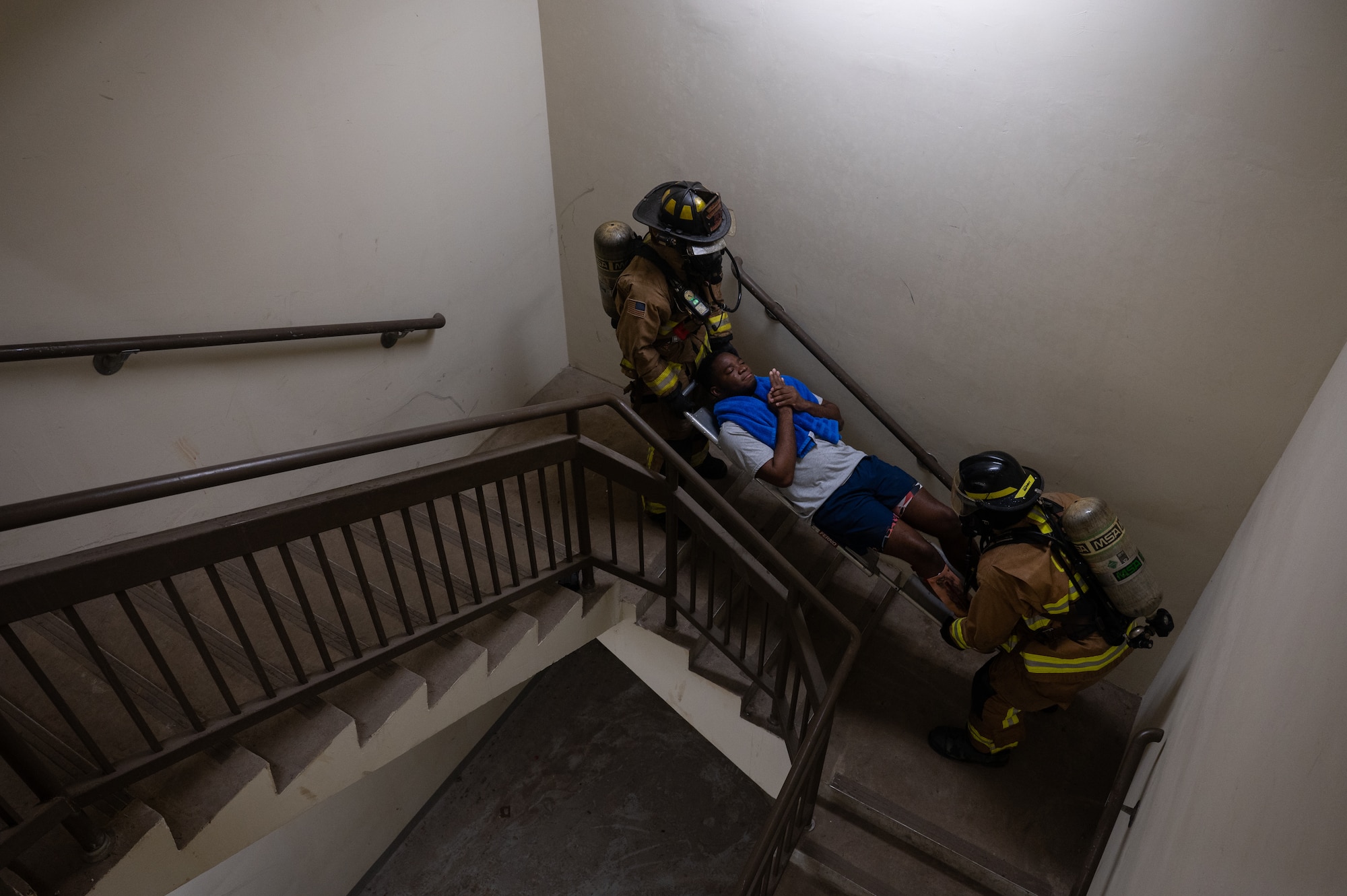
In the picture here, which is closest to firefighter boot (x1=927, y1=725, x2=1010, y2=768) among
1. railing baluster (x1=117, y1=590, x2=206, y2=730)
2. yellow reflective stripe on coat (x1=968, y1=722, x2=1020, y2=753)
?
yellow reflective stripe on coat (x1=968, y1=722, x2=1020, y2=753)

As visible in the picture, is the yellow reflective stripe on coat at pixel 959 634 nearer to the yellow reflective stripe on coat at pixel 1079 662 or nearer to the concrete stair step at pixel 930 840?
the yellow reflective stripe on coat at pixel 1079 662

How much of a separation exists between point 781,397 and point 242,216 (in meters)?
2.63

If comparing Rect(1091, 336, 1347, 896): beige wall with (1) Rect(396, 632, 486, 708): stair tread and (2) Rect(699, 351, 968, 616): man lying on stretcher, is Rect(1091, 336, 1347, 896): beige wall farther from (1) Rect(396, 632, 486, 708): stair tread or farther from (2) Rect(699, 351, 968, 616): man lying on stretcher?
(1) Rect(396, 632, 486, 708): stair tread

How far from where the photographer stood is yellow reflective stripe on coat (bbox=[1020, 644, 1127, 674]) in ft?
11.1

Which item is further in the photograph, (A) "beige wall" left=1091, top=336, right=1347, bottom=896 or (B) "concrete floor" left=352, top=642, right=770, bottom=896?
(B) "concrete floor" left=352, top=642, right=770, bottom=896

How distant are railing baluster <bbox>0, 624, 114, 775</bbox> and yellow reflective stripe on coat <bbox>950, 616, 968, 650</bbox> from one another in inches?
130

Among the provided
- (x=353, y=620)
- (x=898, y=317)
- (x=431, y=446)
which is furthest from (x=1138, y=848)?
(x=431, y=446)

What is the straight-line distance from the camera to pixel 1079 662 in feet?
11.1

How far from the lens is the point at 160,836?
251 cm

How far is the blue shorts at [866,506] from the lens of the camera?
3811 millimetres

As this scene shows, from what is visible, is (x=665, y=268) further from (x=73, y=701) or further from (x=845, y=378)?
(x=73, y=701)

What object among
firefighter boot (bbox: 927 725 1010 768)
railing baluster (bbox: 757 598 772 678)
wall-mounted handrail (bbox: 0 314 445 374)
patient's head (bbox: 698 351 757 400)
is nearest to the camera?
wall-mounted handrail (bbox: 0 314 445 374)

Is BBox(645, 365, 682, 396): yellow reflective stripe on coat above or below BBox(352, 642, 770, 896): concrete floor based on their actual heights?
above

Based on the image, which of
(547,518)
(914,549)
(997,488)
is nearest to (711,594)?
(547,518)
